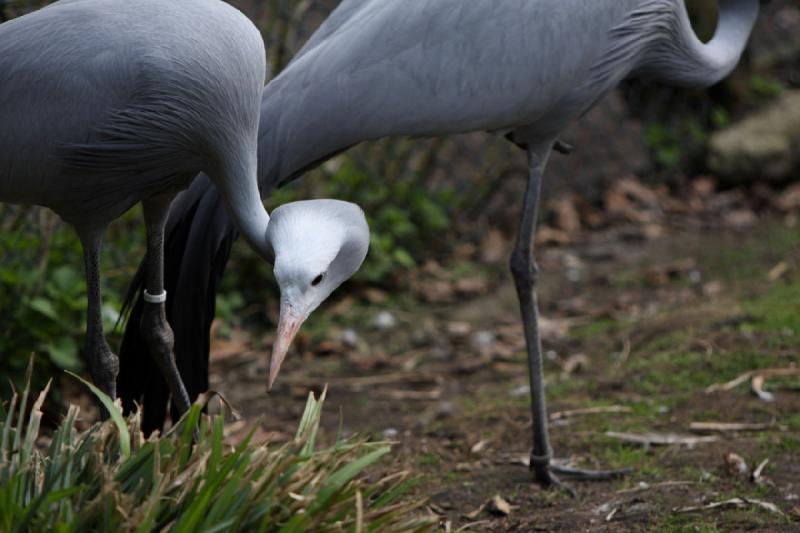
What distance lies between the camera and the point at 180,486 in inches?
93.4

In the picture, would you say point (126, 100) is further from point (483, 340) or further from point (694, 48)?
point (483, 340)

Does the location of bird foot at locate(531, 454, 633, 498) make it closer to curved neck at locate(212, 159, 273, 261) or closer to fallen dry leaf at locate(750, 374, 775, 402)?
fallen dry leaf at locate(750, 374, 775, 402)

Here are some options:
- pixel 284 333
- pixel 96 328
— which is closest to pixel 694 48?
pixel 284 333

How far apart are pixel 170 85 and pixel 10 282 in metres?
1.56

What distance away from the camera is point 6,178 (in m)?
3.01

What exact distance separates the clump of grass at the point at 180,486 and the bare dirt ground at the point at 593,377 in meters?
0.39

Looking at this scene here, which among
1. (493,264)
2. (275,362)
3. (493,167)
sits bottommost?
(493,264)

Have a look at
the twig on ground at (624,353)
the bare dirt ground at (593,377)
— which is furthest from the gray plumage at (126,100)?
the twig on ground at (624,353)

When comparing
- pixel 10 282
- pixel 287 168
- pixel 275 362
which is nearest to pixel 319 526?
pixel 275 362

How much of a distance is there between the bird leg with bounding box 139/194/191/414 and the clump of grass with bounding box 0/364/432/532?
863mm

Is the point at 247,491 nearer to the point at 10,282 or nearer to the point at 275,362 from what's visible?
the point at 275,362

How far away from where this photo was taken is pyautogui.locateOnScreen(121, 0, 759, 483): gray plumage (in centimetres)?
354

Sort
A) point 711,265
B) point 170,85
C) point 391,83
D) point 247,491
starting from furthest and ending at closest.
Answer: point 711,265
point 391,83
point 170,85
point 247,491

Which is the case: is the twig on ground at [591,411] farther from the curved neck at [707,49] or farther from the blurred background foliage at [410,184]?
the blurred background foliage at [410,184]
